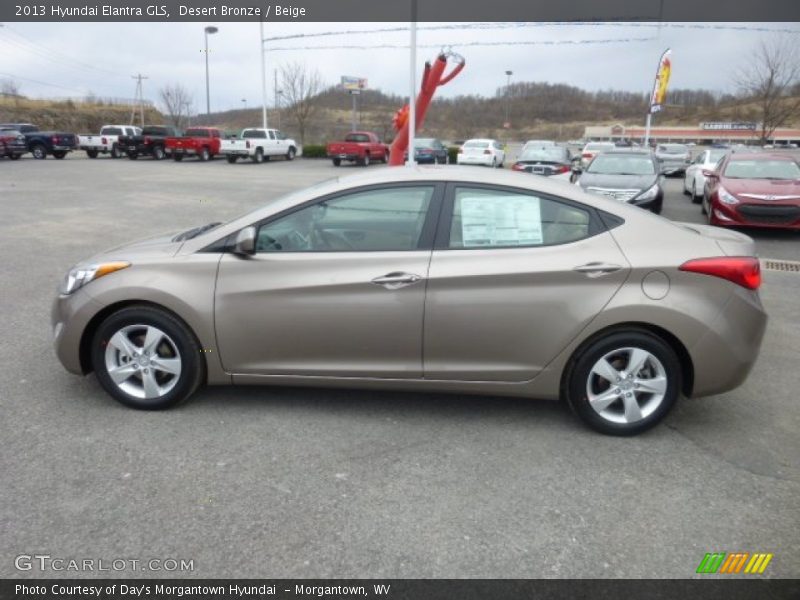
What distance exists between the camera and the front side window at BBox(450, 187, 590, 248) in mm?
3783

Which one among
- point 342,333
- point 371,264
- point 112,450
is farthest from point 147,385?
point 371,264

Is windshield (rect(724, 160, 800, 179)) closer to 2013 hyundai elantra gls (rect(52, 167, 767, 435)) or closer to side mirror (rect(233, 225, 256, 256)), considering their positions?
2013 hyundai elantra gls (rect(52, 167, 767, 435))

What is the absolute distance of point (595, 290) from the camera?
3621 mm

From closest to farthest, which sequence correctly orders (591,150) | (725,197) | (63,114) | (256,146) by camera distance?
1. (725,197)
2. (591,150)
3. (256,146)
4. (63,114)

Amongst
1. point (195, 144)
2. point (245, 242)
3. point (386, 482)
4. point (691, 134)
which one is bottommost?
point (386, 482)

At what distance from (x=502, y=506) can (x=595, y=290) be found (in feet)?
4.57

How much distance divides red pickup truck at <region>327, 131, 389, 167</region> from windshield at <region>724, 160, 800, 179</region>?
22733mm

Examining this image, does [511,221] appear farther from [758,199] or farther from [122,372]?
[758,199]

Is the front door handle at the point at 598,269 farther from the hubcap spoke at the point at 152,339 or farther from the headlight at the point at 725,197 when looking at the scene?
the headlight at the point at 725,197

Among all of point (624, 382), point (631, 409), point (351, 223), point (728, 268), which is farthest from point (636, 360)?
point (351, 223)

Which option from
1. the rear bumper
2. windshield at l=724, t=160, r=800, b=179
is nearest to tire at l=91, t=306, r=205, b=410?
the rear bumper

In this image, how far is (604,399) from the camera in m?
3.70

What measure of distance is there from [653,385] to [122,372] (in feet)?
10.9

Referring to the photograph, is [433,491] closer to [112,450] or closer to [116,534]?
[116,534]
